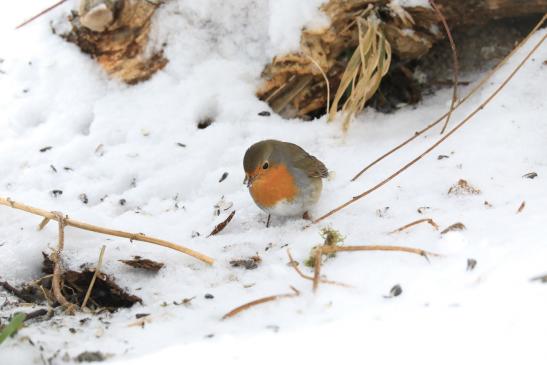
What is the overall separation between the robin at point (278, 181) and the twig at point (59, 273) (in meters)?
0.91

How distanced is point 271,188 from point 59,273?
107 centimetres

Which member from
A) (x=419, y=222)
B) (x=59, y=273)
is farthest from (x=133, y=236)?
(x=419, y=222)

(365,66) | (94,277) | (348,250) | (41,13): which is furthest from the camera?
(41,13)

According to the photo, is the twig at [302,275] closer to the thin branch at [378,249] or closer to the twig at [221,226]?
the thin branch at [378,249]

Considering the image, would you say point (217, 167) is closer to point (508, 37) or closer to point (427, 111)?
point (427, 111)

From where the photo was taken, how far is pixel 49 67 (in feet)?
13.6

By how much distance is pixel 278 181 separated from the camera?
3209 mm

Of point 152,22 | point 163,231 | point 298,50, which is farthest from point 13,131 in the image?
point 298,50

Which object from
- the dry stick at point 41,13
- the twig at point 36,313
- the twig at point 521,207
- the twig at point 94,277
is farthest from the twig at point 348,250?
the dry stick at point 41,13

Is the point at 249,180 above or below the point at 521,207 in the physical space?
above

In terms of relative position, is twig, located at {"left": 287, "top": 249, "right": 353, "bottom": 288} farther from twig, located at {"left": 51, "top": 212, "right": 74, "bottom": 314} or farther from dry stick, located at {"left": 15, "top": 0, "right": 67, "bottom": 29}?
dry stick, located at {"left": 15, "top": 0, "right": 67, "bottom": 29}

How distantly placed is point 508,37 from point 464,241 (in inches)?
86.4

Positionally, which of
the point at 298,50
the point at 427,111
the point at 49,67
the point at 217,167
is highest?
the point at 49,67

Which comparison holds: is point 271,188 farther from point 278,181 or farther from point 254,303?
point 254,303
